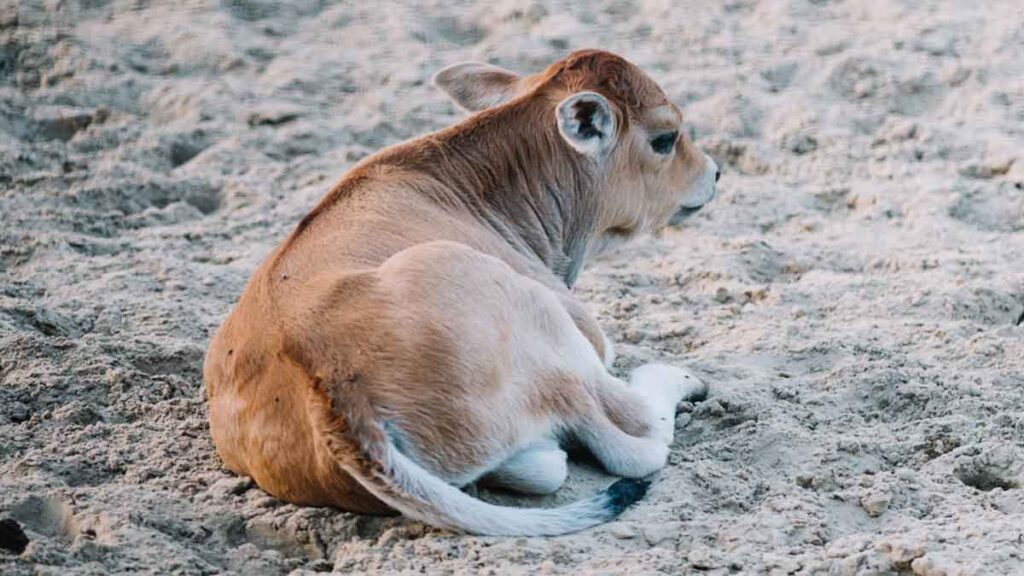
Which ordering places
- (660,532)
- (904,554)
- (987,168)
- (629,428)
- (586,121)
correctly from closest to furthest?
(904,554) < (660,532) < (629,428) < (586,121) < (987,168)

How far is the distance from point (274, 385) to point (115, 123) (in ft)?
14.9

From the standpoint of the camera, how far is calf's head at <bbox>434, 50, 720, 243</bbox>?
5895 millimetres

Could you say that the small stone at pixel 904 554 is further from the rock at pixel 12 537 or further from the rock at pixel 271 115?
the rock at pixel 271 115

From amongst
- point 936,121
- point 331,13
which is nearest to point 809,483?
point 936,121

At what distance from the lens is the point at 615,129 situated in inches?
240

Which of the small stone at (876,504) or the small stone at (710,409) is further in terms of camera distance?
the small stone at (710,409)

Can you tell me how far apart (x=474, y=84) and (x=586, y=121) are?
94 cm

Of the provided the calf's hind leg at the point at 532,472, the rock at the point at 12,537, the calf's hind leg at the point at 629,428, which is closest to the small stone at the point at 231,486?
the rock at the point at 12,537

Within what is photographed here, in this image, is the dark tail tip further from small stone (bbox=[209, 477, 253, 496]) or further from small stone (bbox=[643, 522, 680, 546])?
small stone (bbox=[209, 477, 253, 496])

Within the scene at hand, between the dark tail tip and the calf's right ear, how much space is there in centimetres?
222

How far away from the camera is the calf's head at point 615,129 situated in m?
5.89

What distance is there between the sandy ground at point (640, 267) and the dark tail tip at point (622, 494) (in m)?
0.04

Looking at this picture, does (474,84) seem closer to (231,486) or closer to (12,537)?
(231,486)

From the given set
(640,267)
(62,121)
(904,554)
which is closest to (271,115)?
(62,121)
